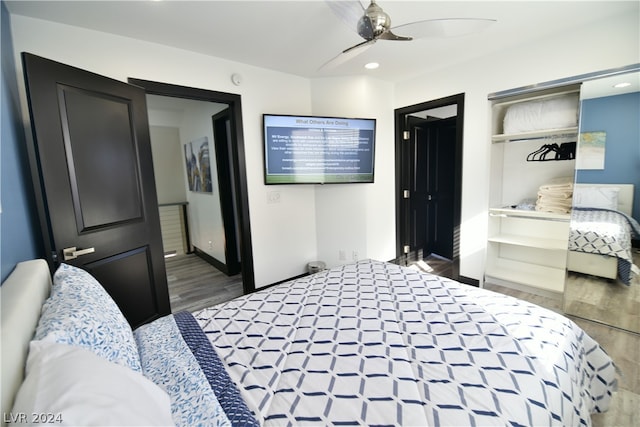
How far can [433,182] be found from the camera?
13.5 ft

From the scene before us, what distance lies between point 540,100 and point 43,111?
12.7 ft

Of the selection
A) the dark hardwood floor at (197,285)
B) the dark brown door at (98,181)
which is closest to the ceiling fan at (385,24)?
the dark brown door at (98,181)

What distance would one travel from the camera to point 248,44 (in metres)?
2.40

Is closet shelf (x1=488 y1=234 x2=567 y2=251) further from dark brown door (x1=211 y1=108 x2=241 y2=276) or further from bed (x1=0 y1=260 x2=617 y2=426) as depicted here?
dark brown door (x1=211 y1=108 x2=241 y2=276)

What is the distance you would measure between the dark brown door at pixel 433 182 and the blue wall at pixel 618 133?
1.64 metres

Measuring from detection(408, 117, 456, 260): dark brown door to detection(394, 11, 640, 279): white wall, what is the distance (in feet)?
2.47

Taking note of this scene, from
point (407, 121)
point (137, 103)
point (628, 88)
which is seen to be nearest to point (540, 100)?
point (628, 88)

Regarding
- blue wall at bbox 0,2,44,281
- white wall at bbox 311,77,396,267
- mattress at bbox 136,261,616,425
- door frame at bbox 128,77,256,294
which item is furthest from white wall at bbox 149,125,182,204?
mattress at bbox 136,261,616,425

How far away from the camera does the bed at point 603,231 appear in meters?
2.22

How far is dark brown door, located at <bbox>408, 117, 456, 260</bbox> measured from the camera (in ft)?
12.8

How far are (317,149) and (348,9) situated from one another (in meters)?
1.62

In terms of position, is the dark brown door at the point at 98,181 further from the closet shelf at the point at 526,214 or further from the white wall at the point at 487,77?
the closet shelf at the point at 526,214

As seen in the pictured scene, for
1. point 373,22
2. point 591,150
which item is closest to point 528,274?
point 591,150

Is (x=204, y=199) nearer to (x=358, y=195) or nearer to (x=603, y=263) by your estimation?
(x=358, y=195)
